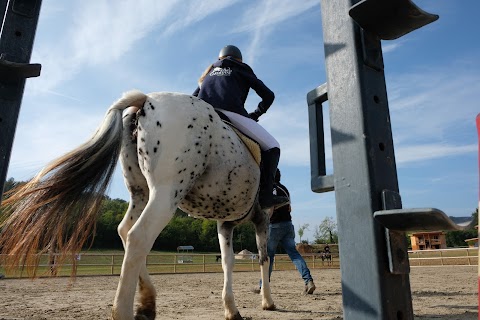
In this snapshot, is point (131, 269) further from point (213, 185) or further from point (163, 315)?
point (163, 315)

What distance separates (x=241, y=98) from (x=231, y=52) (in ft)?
2.23

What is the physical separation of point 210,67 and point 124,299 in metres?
2.68

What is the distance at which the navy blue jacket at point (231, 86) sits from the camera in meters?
3.92

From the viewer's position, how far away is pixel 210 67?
4.20 meters

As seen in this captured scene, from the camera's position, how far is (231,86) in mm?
3959

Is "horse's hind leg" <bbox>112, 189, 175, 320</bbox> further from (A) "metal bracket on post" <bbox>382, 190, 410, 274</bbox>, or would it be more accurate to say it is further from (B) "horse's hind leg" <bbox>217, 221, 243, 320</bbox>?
(A) "metal bracket on post" <bbox>382, 190, 410, 274</bbox>

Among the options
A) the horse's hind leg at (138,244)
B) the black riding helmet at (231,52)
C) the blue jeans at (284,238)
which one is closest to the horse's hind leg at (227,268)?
the horse's hind leg at (138,244)

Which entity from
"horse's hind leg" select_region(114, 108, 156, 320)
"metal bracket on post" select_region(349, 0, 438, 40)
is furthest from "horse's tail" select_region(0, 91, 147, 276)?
"metal bracket on post" select_region(349, 0, 438, 40)

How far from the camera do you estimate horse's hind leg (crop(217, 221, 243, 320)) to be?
3.82 meters

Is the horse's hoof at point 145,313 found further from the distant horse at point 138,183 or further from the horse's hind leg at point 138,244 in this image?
the horse's hind leg at point 138,244

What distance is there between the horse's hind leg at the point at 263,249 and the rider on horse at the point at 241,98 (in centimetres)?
53

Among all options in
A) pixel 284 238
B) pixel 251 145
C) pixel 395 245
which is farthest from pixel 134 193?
pixel 284 238

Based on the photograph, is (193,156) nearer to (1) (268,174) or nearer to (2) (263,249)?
(1) (268,174)

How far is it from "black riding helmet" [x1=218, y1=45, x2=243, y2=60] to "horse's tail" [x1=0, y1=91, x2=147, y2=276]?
1.49 meters
